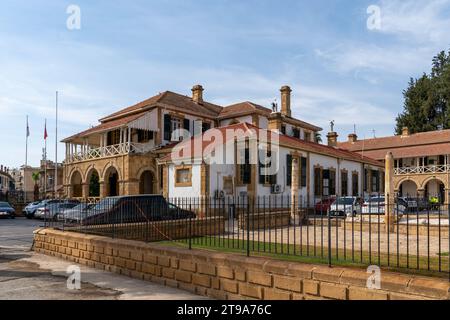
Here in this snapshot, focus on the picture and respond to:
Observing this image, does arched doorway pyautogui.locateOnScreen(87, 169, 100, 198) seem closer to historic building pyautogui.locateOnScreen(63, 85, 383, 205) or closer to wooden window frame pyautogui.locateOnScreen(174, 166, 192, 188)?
historic building pyautogui.locateOnScreen(63, 85, 383, 205)

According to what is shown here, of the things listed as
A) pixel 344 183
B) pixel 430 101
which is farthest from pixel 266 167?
pixel 430 101

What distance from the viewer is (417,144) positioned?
141 ft

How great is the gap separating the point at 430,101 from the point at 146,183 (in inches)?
1633

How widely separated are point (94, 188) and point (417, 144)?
34.1m

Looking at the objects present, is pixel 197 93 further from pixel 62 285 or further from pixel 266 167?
pixel 62 285

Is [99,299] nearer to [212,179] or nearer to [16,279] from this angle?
[16,279]

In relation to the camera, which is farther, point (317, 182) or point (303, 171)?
point (317, 182)

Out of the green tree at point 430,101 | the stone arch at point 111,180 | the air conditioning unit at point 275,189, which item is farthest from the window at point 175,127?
the green tree at point 430,101

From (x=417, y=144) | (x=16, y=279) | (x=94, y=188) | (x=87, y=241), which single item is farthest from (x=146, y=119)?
(x=417, y=144)

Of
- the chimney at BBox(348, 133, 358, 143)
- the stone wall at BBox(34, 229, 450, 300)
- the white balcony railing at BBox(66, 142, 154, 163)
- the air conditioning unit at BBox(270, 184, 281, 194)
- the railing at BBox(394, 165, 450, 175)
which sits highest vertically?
the chimney at BBox(348, 133, 358, 143)

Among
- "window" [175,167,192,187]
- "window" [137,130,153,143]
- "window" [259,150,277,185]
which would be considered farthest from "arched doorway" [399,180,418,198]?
"window" [175,167,192,187]

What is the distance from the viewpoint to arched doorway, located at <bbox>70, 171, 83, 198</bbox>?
113 feet

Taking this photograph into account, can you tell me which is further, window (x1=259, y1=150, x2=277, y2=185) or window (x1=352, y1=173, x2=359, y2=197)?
window (x1=352, y1=173, x2=359, y2=197)

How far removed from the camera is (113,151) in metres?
30.4
